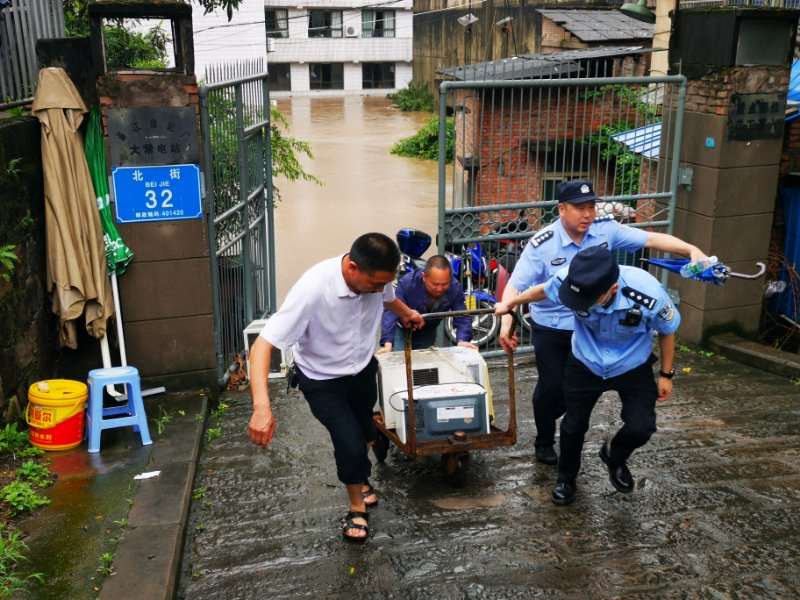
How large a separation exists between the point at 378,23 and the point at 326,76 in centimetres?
460

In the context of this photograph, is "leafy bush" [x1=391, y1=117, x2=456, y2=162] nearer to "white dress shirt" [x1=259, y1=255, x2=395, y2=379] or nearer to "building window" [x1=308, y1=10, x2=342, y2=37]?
"building window" [x1=308, y1=10, x2=342, y2=37]

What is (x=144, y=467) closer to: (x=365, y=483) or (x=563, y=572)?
(x=365, y=483)

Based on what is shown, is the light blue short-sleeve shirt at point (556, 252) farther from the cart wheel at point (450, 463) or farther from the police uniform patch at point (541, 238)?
the cart wheel at point (450, 463)

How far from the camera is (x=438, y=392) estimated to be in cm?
497

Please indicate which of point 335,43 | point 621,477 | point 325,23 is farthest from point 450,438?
point 325,23

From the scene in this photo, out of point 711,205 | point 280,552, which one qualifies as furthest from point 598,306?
point 711,205

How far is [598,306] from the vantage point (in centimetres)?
432

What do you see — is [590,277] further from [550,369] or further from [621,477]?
[621,477]

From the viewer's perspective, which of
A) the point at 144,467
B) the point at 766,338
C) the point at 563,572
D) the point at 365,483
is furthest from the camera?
the point at 766,338

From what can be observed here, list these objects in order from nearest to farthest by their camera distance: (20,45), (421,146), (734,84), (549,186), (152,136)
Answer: (152,136), (20,45), (734,84), (549,186), (421,146)

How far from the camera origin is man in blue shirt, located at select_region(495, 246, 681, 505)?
419 cm

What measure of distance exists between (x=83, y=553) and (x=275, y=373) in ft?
10.9

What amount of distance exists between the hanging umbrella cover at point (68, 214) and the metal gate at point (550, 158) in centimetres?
276

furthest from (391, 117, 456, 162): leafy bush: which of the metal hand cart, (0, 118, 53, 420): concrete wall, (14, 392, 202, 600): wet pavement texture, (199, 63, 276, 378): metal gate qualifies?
the metal hand cart
